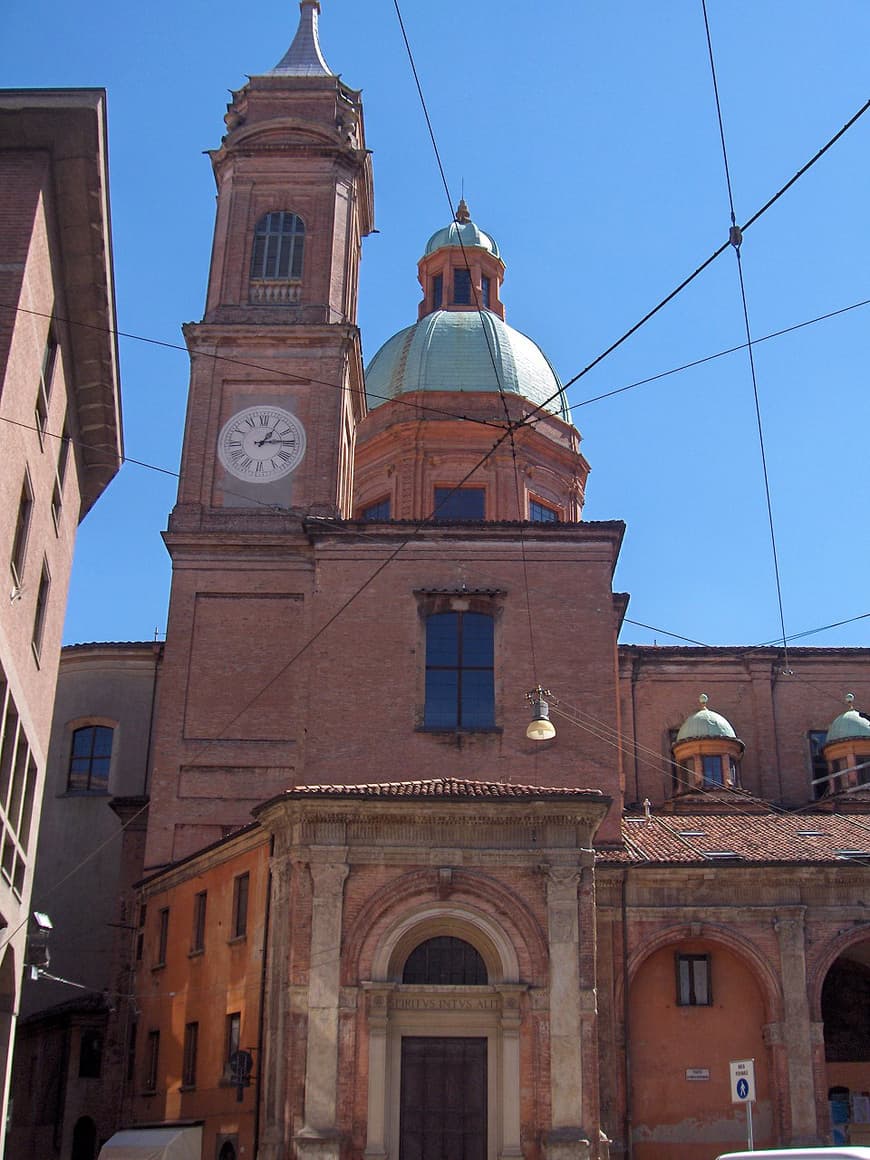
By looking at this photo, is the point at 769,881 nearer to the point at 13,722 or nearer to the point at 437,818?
the point at 437,818

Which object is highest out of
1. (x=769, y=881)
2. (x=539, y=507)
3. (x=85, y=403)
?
(x=539, y=507)

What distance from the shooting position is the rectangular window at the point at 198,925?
2585 centimetres

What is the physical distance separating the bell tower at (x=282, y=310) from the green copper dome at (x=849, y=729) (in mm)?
13422

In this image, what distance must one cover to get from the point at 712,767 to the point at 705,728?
969 mm

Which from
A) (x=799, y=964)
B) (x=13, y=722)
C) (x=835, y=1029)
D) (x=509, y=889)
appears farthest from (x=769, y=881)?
(x=13, y=722)

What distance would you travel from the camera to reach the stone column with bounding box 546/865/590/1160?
20.9m

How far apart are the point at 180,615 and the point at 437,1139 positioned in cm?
1297

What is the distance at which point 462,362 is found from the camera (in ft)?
141

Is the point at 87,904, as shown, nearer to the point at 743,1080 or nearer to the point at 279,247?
the point at 279,247

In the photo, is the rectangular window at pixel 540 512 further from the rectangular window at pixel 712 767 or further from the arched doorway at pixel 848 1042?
the arched doorway at pixel 848 1042

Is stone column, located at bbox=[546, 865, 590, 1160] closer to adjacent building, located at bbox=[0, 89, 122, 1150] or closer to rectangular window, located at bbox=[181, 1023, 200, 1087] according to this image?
rectangular window, located at bbox=[181, 1023, 200, 1087]

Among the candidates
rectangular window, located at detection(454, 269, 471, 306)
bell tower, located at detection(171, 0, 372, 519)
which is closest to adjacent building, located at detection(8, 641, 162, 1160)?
bell tower, located at detection(171, 0, 372, 519)

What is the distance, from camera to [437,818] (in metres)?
22.8

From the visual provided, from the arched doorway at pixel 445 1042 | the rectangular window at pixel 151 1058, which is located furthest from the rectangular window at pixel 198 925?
the arched doorway at pixel 445 1042
